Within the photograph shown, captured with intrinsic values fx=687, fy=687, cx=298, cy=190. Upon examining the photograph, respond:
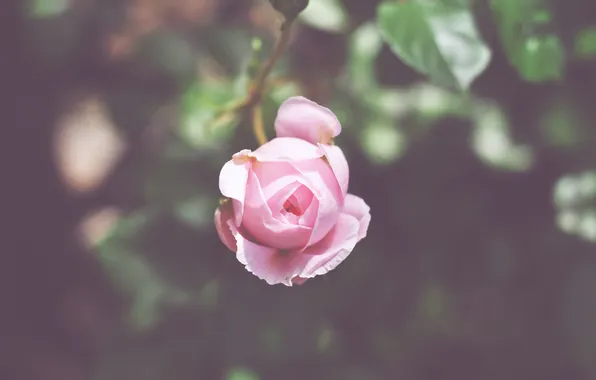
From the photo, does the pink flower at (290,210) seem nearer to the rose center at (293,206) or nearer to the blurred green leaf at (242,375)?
the rose center at (293,206)

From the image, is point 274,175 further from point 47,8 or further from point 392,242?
point 47,8

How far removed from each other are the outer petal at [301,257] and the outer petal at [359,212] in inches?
0.6

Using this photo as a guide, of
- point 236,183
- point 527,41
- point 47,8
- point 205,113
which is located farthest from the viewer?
point 47,8

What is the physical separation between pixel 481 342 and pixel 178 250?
1.83 feet

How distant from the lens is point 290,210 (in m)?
0.71

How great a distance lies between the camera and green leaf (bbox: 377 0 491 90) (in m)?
0.80

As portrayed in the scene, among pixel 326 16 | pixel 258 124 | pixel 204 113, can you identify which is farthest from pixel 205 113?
pixel 258 124

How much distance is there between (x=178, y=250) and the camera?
1.19 m

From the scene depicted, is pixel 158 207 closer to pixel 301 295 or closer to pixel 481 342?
pixel 301 295

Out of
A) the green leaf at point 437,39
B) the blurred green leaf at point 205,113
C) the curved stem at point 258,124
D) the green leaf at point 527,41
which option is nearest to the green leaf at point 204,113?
the blurred green leaf at point 205,113

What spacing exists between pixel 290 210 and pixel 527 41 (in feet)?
1.18

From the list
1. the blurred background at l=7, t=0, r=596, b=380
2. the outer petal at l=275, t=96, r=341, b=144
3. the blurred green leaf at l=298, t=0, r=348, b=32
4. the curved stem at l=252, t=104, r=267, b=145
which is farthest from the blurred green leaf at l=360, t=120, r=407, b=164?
the outer petal at l=275, t=96, r=341, b=144

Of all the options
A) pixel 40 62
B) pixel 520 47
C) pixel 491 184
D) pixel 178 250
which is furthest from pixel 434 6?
pixel 40 62

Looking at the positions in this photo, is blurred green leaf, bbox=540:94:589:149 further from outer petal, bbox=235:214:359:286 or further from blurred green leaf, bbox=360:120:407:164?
outer petal, bbox=235:214:359:286
